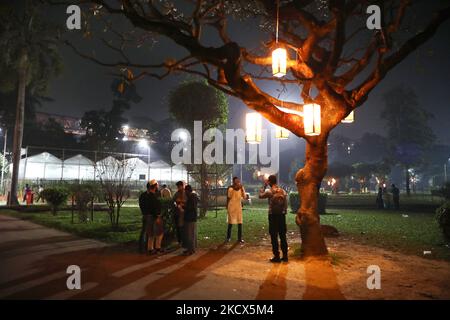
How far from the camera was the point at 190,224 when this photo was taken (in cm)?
880

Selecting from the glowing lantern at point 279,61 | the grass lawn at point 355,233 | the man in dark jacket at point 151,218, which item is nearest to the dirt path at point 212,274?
the man in dark jacket at point 151,218

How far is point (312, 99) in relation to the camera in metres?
8.41

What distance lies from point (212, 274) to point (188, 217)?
256cm

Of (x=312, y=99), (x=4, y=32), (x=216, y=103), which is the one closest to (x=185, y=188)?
(x=312, y=99)

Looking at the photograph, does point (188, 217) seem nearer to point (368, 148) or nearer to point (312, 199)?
point (312, 199)

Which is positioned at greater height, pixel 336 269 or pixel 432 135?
pixel 432 135

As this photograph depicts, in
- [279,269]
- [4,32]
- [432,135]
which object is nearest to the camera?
[279,269]

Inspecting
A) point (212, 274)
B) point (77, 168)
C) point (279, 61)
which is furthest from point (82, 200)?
point (77, 168)

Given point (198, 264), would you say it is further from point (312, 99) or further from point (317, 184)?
point (312, 99)

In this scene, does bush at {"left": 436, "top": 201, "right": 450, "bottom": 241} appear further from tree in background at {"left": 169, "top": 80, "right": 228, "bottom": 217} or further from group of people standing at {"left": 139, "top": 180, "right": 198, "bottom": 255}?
tree in background at {"left": 169, "top": 80, "right": 228, "bottom": 217}

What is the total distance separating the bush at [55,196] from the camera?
1691 cm

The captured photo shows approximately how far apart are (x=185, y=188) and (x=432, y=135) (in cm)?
5172
